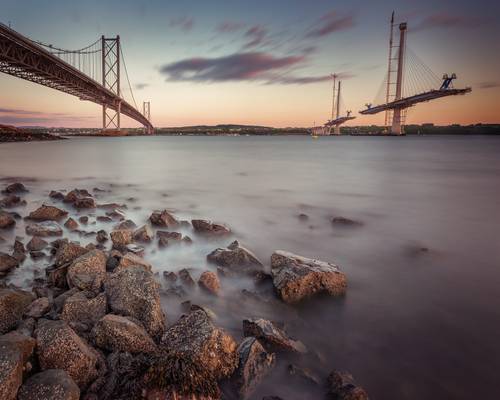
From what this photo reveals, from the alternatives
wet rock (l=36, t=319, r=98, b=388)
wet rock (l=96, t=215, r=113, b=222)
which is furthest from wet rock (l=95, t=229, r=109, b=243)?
wet rock (l=36, t=319, r=98, b=388)

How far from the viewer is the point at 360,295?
11.9 ft

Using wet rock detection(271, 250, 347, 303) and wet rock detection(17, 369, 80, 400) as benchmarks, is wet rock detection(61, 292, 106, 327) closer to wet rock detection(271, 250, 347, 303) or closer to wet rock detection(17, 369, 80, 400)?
wet rock detection(17, 369, 80, 400)

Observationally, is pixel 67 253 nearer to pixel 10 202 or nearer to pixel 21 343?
pixel 21 343

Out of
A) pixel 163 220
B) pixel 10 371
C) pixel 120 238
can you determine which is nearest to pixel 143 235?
pixel 120 238

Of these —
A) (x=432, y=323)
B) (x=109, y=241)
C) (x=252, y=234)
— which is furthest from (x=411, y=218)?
(x=109, y=241)

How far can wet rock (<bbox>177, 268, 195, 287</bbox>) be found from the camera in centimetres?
366

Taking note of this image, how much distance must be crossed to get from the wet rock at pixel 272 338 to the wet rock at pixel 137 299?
0.78 metres

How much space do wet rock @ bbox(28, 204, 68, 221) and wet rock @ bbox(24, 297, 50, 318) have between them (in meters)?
3.90

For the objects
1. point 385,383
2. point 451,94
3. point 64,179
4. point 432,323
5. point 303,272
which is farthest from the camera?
point 451,94

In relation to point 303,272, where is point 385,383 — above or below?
below

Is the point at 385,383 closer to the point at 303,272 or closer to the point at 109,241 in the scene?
the point at 303,272

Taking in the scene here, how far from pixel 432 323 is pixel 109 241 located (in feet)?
14.9

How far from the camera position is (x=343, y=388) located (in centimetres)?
213

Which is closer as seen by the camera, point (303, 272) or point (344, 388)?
point (344, 388)
